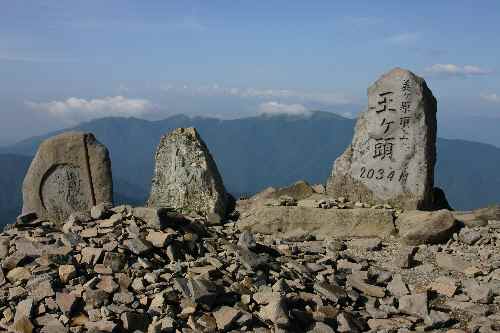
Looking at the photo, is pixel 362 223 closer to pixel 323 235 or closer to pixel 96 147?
pixel 323 235

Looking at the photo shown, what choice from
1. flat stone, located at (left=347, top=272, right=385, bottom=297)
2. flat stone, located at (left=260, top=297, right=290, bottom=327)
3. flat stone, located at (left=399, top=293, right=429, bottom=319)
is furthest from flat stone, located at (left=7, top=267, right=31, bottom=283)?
flat stone, located at (left=399, top=293, right=429, bottom=319)

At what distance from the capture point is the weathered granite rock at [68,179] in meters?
15.1

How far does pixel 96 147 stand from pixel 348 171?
8.07 m

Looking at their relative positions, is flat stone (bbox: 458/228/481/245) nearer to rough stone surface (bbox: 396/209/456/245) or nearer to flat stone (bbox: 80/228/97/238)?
rough stone surface (bbox: 396/209/456/245)

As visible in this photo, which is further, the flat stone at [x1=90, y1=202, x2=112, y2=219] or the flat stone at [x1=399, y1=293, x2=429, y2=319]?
the flat stone at [x1=90, y1=202, x2=112, y2=219]

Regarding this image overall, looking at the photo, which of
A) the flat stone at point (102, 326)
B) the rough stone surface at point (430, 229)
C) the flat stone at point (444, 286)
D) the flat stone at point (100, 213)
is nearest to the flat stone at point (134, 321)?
the flat stone at point (102, 326)

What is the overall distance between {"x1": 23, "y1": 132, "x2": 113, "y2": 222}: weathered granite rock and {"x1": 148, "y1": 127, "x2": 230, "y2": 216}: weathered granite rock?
5.96ft

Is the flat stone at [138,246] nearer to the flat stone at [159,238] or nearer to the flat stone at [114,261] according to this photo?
the flat stone at [159,238]

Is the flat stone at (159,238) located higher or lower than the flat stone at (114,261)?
higher

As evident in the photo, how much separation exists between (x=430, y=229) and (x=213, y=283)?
22.8 feet

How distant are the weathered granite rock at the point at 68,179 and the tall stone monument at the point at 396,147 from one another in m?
7.81

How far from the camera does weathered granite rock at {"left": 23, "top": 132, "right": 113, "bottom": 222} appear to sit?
15062 millimetres

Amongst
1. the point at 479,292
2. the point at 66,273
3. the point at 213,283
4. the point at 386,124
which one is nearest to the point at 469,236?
the point at 479,292

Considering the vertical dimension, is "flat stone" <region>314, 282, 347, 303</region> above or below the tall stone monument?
below
